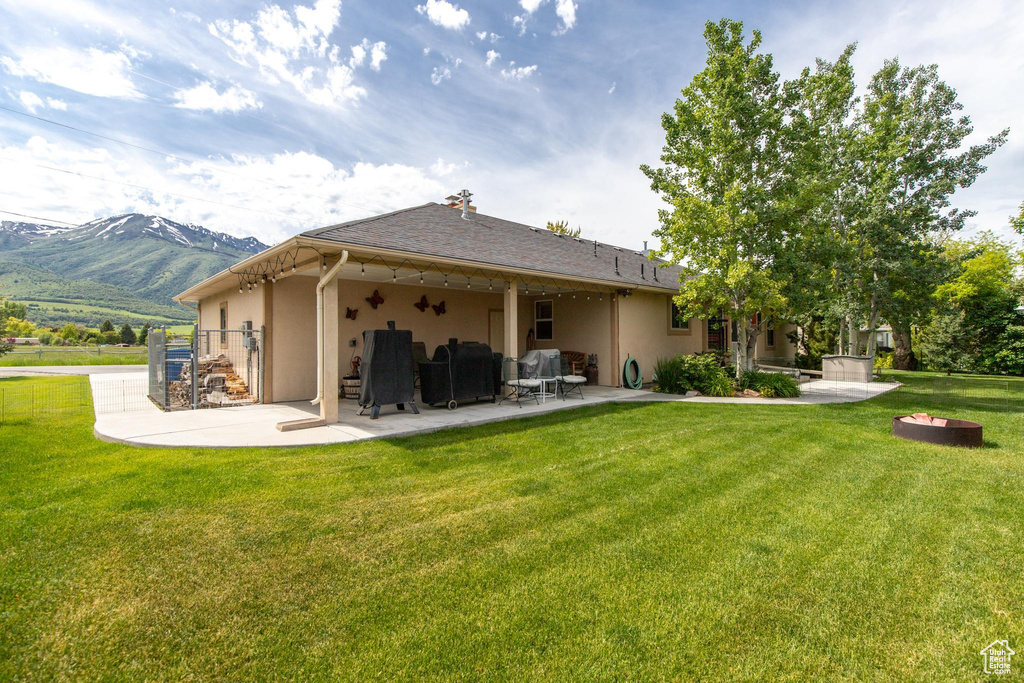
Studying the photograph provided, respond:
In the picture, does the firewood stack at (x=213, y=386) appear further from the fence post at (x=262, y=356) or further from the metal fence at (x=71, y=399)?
the metal fence at (x=71, y=399)

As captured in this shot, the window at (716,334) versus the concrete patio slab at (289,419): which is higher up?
the window at (716,334)

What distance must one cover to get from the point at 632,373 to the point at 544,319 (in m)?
3.12

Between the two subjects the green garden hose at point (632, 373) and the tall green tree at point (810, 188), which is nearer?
the tall green tree at point (810, 188)

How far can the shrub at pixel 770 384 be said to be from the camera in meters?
10.3

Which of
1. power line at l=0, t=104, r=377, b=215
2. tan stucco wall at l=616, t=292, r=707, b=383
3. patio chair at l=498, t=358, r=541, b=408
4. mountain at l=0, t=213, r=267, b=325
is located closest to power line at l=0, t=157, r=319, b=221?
power line at l=0, t=104, r=377, b=215

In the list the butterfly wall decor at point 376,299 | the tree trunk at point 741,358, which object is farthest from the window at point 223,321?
the tree trunk at point 741,358

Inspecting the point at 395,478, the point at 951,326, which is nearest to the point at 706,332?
the point at 951,326

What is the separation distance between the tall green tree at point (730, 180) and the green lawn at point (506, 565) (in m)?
5.80

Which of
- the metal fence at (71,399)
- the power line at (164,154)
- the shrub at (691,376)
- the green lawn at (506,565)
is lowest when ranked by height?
the green lawn at (506,565)

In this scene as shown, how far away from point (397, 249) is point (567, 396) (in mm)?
4883

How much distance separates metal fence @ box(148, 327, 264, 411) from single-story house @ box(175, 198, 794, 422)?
0.51 meters

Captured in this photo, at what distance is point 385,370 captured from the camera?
741cm

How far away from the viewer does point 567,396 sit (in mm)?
9859

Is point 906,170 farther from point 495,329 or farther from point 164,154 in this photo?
point 164,154
